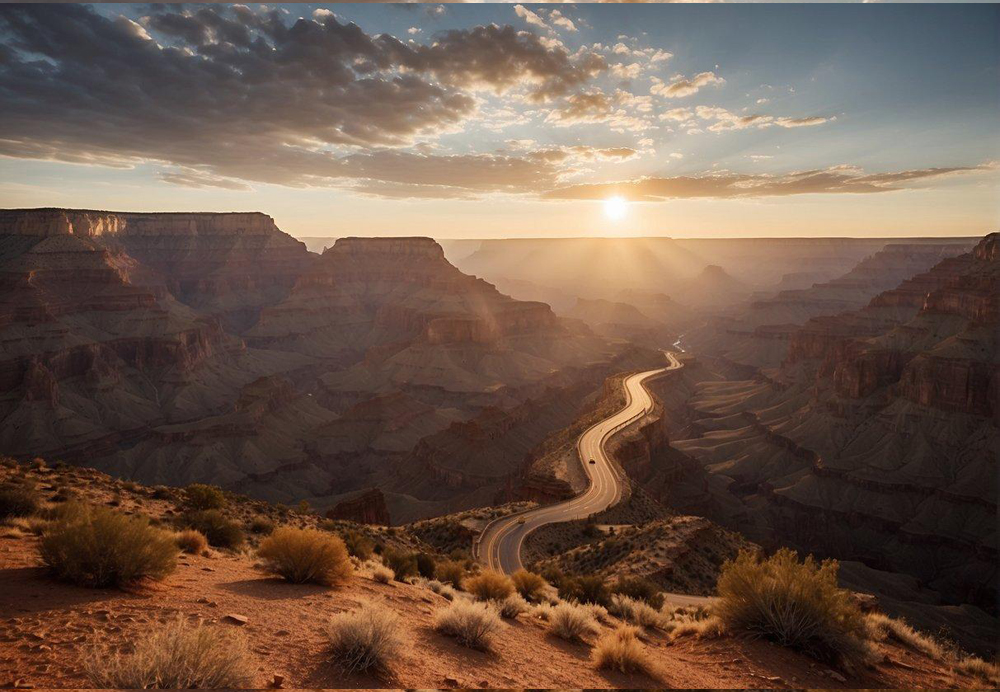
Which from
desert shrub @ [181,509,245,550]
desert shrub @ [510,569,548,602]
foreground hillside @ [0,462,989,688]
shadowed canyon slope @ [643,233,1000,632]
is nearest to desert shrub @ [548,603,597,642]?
foreground hillside @ [0,462,989,688]

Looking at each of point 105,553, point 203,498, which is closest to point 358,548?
point 203,498

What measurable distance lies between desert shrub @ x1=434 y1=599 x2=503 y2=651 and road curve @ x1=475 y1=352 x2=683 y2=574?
61.7 ft

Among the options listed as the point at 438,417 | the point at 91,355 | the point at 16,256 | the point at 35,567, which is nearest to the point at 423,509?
the point at 438,417

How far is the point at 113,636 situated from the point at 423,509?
54.2 m

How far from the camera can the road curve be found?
105ft

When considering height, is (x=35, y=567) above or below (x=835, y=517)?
above

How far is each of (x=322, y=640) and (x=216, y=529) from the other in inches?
381

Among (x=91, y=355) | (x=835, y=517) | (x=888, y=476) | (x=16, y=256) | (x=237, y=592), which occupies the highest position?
(x=16, y=256)

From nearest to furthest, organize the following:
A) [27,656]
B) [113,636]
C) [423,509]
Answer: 1. [27,656]
2. [113,636]
3. [423,509]

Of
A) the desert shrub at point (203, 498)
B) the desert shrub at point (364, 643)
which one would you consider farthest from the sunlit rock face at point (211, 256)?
the desert shrub at point (364, 643)

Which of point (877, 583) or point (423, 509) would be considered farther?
point (423, 509)

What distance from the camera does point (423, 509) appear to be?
59656 millimetres

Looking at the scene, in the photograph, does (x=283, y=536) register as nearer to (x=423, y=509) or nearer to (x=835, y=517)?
(x=423, y=509)

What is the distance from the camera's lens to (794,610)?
35.8 ft
